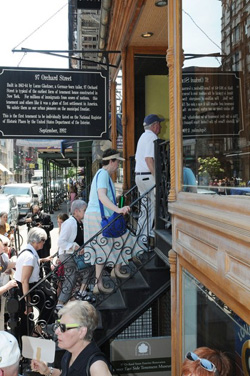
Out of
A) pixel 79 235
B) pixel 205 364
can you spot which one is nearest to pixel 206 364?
A: pixel 205 364

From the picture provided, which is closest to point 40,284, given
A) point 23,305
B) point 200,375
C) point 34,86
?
point 23,305

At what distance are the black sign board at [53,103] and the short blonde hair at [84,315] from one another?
413cm

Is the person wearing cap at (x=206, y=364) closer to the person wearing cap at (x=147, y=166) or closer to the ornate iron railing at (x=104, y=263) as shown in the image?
the ornate iron railing at (x=104, y=263)

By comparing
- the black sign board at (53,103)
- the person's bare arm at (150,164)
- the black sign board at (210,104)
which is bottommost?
the person's bare arm at (150,164)

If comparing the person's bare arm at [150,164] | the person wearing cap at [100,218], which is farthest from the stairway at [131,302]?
the person's bare arm at [150,164]

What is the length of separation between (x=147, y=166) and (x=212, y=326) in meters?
2.51

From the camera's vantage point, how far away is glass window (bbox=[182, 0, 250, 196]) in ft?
9.65

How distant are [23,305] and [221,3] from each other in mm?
4401

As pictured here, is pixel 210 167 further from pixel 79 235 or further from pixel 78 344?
pixel 79 235

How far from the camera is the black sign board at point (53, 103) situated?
6.77 meters

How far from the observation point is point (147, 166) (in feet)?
17.2

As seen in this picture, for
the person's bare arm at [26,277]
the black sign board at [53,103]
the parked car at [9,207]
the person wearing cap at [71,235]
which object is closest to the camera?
the person's bare arm at [26,277]

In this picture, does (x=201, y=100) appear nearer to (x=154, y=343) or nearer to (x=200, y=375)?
(x=200, y=375)

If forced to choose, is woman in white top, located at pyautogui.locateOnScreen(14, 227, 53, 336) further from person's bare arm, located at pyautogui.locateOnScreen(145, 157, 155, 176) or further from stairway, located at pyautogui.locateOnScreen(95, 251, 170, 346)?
person's bare arm, located at pyautogui.locateOnScreen(145, 157, 155, 176)
